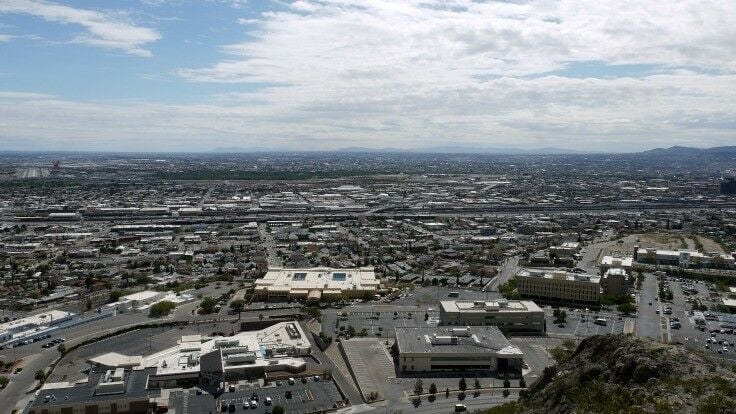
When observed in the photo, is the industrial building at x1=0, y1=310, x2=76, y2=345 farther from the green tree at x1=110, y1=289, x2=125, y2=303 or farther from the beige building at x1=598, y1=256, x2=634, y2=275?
the beige building at x1=598, y1=256, x2=634, y2=275

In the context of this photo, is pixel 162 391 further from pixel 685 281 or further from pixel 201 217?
pixel 201 217

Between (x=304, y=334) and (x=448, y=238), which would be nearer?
(x=304, y=334)

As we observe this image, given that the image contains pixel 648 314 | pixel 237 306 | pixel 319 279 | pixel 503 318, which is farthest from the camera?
pixel 319 279

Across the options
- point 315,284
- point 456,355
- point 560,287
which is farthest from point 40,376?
point 560,287

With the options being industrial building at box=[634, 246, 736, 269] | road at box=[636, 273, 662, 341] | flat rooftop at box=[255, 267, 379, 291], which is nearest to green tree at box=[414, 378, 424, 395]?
road at box=[636, 273, 662, 341]

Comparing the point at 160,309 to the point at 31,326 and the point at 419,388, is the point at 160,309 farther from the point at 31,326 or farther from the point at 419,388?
the point at 419,388

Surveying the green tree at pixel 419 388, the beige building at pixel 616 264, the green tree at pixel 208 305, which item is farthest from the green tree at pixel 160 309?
the beige building at pixel 616 264

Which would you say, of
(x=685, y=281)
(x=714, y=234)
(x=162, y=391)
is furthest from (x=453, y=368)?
(x=714, y=234)
